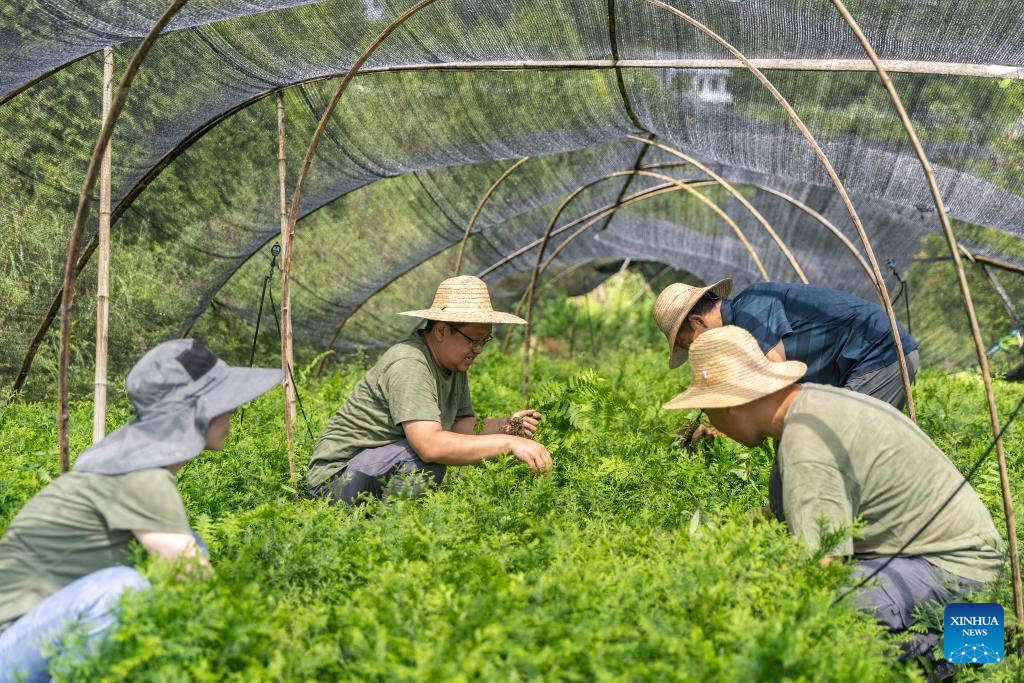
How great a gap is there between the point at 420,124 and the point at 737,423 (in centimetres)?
454

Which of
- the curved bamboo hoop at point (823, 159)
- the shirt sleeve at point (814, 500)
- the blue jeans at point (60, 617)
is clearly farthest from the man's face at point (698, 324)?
the blue jeans at point (60, 617)

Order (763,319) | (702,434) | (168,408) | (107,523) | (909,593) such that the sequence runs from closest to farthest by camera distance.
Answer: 1. (107,523)
2. (168,408)
3. (909,593)
4. (763,319)
5. (702,434)

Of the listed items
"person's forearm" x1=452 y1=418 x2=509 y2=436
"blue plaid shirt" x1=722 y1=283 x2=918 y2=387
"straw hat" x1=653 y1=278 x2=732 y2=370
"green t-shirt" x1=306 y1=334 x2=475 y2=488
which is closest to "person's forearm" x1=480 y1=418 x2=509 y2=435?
"person's forearm" x1=452 y1=418 x2=509 y2=436

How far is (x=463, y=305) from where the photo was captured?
489 centimetres

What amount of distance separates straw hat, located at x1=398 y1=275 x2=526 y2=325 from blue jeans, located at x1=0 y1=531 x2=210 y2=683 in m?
2.13

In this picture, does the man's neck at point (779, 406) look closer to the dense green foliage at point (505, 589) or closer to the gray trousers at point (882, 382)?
the dense green foliage at point (505, 589)

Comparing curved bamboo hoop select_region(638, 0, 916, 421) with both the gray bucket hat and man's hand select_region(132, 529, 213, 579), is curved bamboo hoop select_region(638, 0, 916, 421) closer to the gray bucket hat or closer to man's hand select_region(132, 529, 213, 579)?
the gray bucket hat

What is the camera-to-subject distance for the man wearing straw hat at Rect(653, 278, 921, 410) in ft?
17.3

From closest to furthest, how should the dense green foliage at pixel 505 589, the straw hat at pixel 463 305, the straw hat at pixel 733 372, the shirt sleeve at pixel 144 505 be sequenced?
the dense green foliage at pixel 505 589
the shirt sleeve at pixel 144 505
the straw hat at pixel 733 372
the straw hat at pixel 463 305

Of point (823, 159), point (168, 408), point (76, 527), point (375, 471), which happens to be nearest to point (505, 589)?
point (168, 408)

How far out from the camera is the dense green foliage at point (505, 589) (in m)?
2.58

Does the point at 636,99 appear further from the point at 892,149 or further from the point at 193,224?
the point at 193,224

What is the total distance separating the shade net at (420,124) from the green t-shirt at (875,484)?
89.9 inches

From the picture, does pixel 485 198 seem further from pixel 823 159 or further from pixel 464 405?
pixel 823 159
